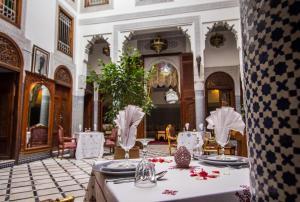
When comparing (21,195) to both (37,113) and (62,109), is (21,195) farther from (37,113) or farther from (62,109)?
(62,109)

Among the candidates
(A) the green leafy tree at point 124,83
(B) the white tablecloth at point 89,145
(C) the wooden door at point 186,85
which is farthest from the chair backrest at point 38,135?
(C) the wooden door at point 186,85

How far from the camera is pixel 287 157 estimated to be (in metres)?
0.35

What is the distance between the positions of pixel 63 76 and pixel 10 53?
234 centimetres

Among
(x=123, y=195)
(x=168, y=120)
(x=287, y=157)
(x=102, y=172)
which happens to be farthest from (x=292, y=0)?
(x=168, y=120)

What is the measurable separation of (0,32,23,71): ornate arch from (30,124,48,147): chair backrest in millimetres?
1785

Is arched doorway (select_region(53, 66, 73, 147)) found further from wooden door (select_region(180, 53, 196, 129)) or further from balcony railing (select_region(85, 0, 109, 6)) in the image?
wooden door (select_region(180, 53, 196, 129))

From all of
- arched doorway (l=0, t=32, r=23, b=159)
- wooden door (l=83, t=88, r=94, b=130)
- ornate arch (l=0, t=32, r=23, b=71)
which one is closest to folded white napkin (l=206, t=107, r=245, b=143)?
ornate arch (l=0, t=32, r=23, b=71)

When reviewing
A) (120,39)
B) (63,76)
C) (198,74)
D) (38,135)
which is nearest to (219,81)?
(198,74)

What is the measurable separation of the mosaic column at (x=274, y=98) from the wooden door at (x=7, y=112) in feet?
21.4

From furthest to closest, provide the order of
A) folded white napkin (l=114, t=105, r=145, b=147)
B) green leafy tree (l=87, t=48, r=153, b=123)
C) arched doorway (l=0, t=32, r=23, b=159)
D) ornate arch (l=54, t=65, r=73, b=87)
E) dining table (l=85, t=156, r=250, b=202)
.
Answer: ornate arch (l=54, t=65, r=73, b=87) → arched doorway (l=0, t=32, r=23, b=159) → green leafy tree (l=87, t=48, r=153, b=123) → folded white napkin (l=114, t=105, r=145, b=147) → dining table (l=85, t=156, r=250, b=202)

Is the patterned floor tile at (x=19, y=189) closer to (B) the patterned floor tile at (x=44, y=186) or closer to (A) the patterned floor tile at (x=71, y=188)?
(B) the patterned floor tile at (x=44, y=186)

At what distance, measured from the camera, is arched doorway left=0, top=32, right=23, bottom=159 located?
5.63 metres

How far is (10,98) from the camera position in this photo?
5.83m

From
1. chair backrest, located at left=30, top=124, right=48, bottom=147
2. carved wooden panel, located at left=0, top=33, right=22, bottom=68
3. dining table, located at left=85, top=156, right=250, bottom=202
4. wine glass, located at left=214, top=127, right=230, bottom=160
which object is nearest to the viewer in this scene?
dining table, located at left=85, top=156, right=250, bottom=202
